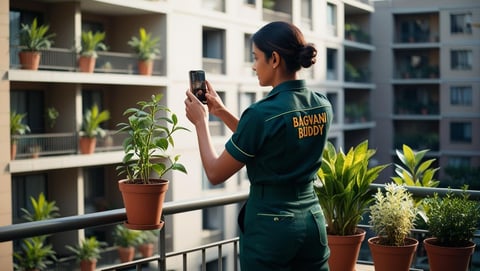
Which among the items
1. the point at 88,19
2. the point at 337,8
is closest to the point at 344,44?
the point at 337,8

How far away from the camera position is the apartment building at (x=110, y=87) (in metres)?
10.8

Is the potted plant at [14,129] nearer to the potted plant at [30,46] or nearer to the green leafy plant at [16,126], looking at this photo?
the green leafy plant at [16,126]

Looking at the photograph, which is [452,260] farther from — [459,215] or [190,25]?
[190,25]

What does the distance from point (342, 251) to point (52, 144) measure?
9.45m

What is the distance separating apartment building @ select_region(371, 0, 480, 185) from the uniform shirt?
19.0 m

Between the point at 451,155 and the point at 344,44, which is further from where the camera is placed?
the point at 451,155

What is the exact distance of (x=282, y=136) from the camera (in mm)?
1536

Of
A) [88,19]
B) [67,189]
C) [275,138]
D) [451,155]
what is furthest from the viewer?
[451,155]

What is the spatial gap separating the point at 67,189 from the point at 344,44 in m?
9.61

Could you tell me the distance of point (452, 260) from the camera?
7.97ft

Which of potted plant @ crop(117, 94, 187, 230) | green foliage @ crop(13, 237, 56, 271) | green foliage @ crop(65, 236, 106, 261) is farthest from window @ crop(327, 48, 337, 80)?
potted plant @ crop(117, 94, 187, 230)

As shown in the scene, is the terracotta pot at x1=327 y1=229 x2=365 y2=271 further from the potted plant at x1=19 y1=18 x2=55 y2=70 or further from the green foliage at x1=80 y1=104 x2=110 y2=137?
the green foliage at x1=80 y1=104 x2=110 y2=137

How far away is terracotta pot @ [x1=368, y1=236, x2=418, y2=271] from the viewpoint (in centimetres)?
242

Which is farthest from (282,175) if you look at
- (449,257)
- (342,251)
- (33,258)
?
(33,258)
